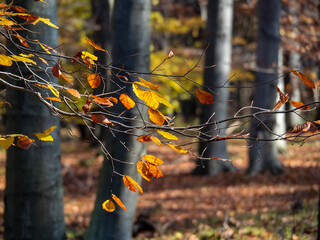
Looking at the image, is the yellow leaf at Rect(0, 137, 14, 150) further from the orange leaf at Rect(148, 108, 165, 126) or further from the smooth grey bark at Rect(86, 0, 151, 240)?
the smooth grey bark at Rect(86, 0, 151, 240)

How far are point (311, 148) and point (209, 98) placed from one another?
12766 mm

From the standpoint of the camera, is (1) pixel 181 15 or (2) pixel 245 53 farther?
(2) pixel 245 53

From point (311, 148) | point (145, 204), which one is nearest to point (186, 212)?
point (145, 204)

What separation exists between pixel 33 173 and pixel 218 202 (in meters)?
4.31

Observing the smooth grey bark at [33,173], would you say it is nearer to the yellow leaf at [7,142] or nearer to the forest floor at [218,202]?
the forest floor at [218,202]

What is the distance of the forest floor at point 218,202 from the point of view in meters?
4.68

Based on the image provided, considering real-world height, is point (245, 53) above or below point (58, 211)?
above

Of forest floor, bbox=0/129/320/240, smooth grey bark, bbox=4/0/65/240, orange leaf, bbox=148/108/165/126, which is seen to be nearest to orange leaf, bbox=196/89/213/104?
orange leaf, bbox=148/108/165/126

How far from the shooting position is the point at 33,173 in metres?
3.17

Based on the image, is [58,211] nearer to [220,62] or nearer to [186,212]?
[186,212]

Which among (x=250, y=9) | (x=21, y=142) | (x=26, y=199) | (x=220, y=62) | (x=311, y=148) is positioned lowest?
(x=26, y=199)

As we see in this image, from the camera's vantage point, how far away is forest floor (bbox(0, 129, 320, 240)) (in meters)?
4.68

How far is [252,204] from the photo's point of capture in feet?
21.0

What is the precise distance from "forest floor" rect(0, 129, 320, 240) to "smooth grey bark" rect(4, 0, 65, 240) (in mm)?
1257
